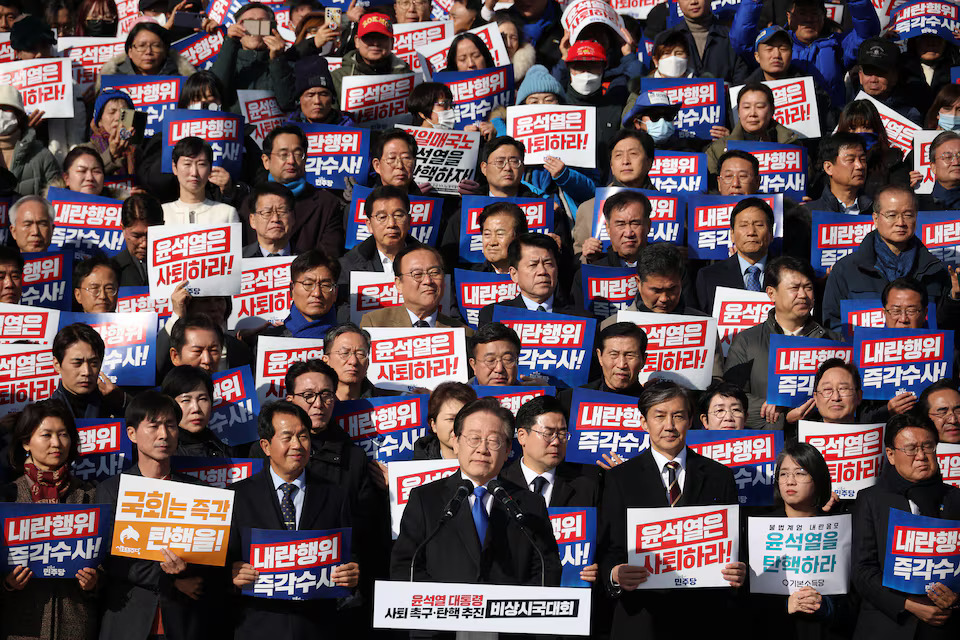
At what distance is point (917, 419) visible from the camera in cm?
802

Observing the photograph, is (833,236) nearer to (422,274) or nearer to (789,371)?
(789,371)

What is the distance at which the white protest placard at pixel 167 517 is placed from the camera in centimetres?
700

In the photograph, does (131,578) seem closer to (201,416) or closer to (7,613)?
(7,613)

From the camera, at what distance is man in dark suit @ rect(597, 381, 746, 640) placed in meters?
7.29

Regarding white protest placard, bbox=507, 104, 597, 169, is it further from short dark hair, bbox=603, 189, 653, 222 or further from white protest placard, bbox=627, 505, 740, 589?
white protest placard, bbox=627, 505, 740, 589

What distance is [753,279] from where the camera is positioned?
32.8 ft

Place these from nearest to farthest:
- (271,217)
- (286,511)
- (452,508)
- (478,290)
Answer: (452,508)
(286,511)
(478,290)
(271,217)

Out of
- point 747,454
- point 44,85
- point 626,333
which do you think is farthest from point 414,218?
point 747,454

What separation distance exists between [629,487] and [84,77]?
758cm

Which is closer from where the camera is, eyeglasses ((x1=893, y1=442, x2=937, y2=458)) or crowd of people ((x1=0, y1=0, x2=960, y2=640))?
crowd of people ((x1=0, y1=0, x2=960, y2=640))

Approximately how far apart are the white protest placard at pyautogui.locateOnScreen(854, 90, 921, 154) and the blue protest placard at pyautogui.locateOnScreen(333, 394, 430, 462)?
5.68 m

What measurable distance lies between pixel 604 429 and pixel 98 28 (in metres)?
7.77

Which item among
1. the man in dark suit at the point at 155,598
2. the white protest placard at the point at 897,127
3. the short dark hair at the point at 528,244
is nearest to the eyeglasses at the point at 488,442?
the man in dark suit at the point at 155,598

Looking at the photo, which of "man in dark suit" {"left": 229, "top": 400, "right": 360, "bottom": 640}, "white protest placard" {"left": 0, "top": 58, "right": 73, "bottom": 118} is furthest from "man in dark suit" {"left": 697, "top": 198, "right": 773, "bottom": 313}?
"white protest placard" {"left": 0, "top": 58, "right": 73, "bottom": 118}
